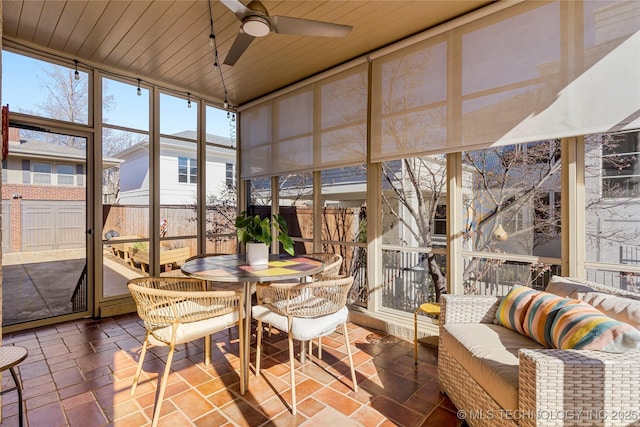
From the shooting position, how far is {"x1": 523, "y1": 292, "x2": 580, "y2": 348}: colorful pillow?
5.68 ft

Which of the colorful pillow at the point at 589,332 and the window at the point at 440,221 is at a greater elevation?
the window at the point at 440,221

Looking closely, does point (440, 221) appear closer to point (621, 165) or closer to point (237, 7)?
point (621, 165)

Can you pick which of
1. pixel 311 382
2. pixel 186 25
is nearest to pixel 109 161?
pixel 186 25

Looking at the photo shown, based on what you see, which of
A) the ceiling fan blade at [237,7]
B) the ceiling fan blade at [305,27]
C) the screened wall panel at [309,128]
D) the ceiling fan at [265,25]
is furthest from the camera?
the screened wall panel at [309,128]

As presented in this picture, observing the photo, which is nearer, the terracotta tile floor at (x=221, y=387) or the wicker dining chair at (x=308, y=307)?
the terracotta tile floor at (x=221, y=387)

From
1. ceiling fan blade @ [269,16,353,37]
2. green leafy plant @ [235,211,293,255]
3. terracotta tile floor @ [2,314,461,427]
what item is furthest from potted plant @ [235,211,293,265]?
ceiling fan blade @ [269,16,353,37]

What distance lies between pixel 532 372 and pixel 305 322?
132 cm

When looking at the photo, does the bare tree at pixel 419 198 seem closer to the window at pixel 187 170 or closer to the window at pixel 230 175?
the window at pixel 230 175

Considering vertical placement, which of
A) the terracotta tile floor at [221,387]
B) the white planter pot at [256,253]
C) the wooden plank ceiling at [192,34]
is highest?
the wooden plank ceiling at [192,34]

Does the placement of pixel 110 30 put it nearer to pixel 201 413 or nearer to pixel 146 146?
pixel 146 146

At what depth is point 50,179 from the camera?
373 centimetres

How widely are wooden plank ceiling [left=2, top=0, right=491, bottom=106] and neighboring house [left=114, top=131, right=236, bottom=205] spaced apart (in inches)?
36.5

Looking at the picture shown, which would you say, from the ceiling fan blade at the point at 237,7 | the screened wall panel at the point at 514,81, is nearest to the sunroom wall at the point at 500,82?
the screened wall panel at the point at 514,81

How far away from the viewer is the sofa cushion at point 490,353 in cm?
152
